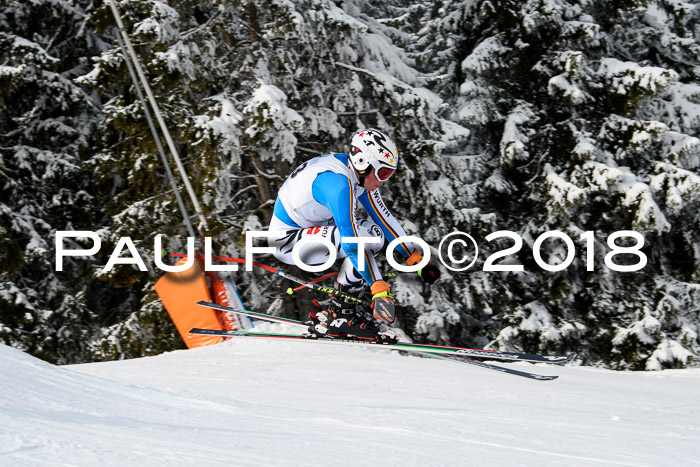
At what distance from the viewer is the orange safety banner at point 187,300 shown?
21.9 feet

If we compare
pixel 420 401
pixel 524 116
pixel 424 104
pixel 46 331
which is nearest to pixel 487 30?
pixel 524 116

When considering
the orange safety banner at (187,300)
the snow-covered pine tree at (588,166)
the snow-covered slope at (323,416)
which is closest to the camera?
the snow-covered slope at (323,416)

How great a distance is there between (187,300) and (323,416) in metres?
4.34

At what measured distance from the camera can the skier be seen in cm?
465

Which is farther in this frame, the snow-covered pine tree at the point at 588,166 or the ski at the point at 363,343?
the snow-covered pine tree at the point at 588,166

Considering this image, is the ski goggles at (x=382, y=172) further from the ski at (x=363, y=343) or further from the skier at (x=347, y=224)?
the ski at (x=363, y=343)

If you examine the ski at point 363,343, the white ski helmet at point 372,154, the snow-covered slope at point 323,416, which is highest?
the white ski helmet at point 372,154

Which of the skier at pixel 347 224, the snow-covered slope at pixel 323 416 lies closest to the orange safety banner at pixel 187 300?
the skier at pixel 347 224

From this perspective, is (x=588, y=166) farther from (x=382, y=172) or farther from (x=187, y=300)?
(x=187, y=300)

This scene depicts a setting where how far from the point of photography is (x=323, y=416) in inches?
105

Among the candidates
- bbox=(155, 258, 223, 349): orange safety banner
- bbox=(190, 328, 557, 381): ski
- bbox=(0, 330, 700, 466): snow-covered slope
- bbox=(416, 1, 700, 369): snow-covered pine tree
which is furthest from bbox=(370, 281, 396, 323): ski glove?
bbox=(416, 1, 700, 369): snow-covered pine tree

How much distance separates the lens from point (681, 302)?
1095 centimetres

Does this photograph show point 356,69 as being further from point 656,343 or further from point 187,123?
point 656,343

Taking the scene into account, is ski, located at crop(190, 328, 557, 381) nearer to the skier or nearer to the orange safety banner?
the skier
